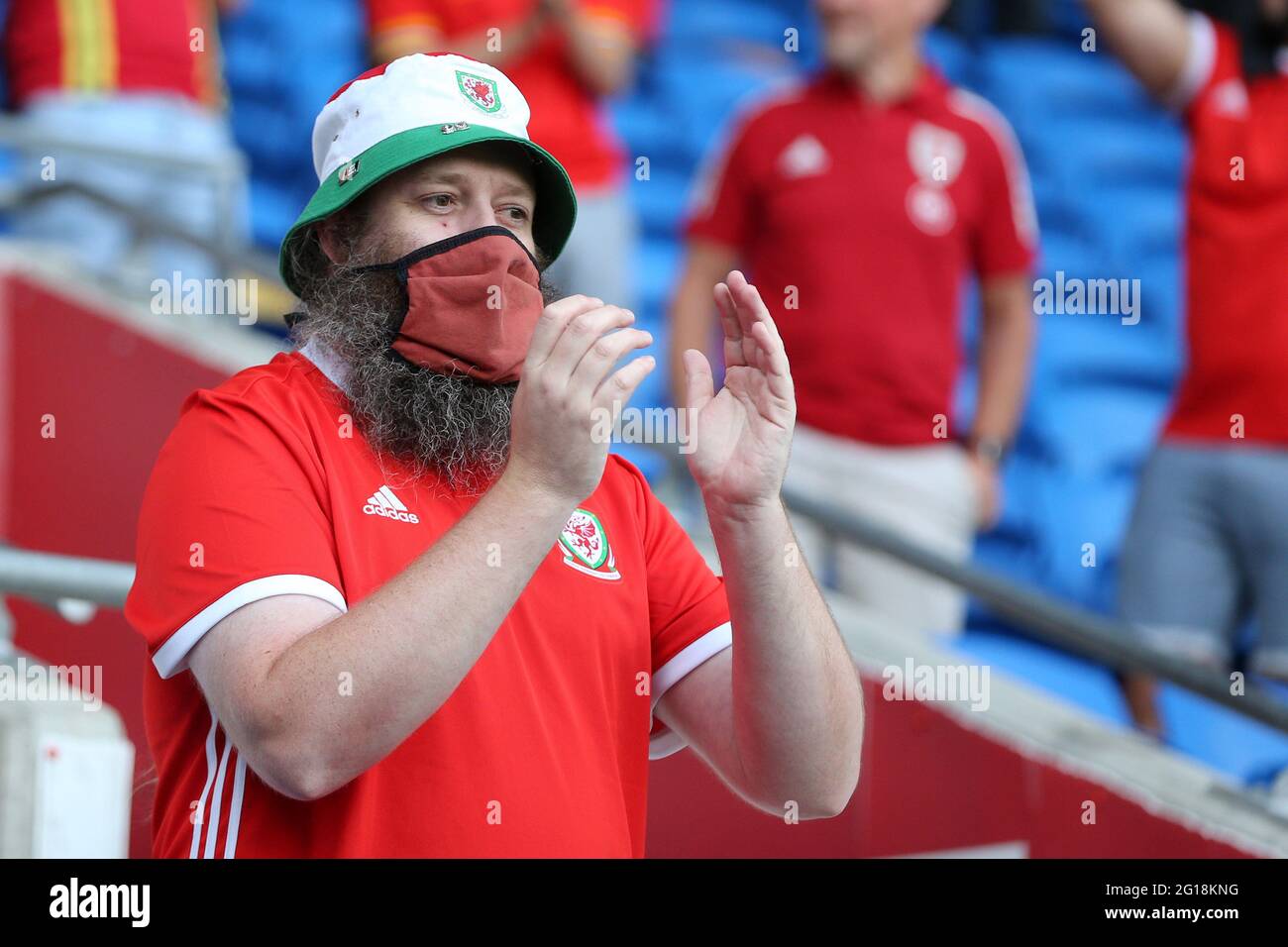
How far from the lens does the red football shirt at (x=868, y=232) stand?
3.87 meters

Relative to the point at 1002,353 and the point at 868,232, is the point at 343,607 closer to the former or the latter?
the point at 868,232

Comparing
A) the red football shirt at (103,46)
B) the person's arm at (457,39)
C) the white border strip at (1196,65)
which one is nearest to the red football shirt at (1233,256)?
the white border strip at (1196,65)

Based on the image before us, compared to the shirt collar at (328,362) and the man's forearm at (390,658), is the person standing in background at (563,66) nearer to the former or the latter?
the shirt collar at (328,362)

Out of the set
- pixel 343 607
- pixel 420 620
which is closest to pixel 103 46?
pixel 343 607

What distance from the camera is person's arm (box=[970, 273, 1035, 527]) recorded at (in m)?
4.14

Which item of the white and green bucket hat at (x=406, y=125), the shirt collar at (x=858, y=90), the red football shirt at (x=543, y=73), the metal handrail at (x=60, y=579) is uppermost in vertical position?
the red football shirt at (x=543, y=73)

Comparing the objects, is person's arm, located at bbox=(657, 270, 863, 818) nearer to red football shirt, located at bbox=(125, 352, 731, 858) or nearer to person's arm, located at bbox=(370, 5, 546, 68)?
red football shirt, located at bbox=(125, 352, 731, 858)

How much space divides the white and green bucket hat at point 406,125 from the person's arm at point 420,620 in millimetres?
372

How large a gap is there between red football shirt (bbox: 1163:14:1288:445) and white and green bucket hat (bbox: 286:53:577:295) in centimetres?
204

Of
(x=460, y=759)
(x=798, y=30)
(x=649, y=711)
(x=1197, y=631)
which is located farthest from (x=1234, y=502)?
(x=798, y=30)

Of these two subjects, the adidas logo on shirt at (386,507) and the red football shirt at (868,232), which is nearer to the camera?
the adidas logo on shirt at (386,507)

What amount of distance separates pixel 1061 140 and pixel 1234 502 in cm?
341

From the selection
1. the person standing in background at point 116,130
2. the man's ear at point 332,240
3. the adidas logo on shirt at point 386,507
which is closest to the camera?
the adidas logo on shirt at point 386,507

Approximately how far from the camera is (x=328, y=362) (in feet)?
6.39
